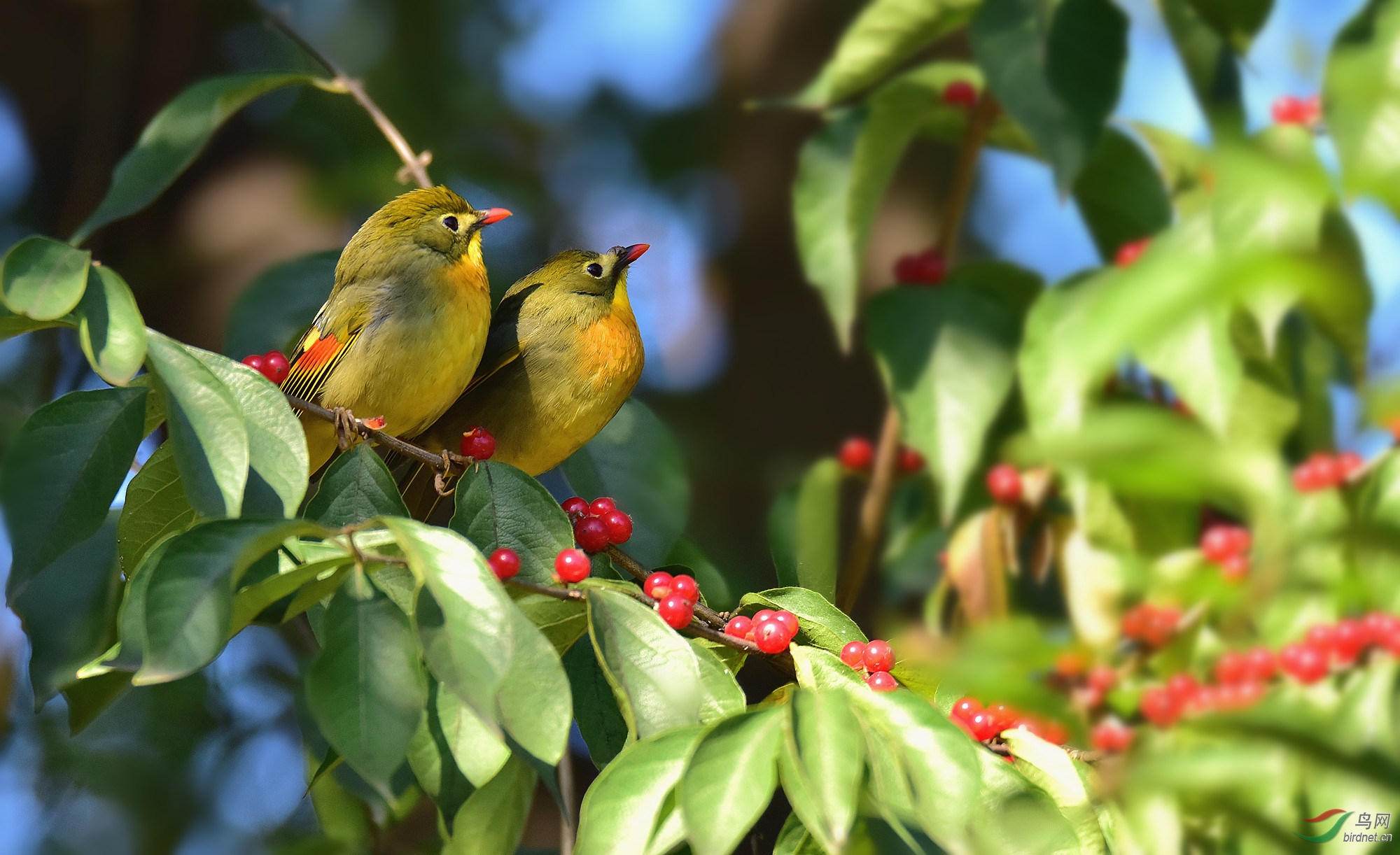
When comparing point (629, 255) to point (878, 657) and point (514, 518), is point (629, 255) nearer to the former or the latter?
point (514, 518)

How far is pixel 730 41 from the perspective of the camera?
440 cm

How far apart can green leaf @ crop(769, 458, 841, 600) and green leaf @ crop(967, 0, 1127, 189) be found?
2.27 feet

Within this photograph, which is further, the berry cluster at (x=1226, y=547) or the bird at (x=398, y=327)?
A: the bird at (x=398, y=327)

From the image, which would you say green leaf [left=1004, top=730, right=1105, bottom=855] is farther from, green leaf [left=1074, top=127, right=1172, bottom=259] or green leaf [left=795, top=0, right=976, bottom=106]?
green leaf [left=795, top=0, right=976, bottom=106]

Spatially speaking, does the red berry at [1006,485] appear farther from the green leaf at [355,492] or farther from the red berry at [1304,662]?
the green leaf at [355,492]

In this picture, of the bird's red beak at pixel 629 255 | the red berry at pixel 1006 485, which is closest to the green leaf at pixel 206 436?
the red berry at pixel 1006 485

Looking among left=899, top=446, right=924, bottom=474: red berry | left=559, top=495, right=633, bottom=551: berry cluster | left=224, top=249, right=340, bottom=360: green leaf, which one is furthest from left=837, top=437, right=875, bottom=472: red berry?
left=224, top=249, right=340, bottom=360: green leaf

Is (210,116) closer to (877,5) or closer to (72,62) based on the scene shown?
(877,5)

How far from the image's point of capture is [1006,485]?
2012 millimetres

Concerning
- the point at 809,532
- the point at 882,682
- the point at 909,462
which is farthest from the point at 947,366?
the point at 882,682

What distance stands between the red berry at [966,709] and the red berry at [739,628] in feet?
0.78

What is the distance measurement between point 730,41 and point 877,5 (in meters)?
2.57

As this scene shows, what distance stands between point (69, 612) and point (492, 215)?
1176 mm

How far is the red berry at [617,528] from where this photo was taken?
159 cm
